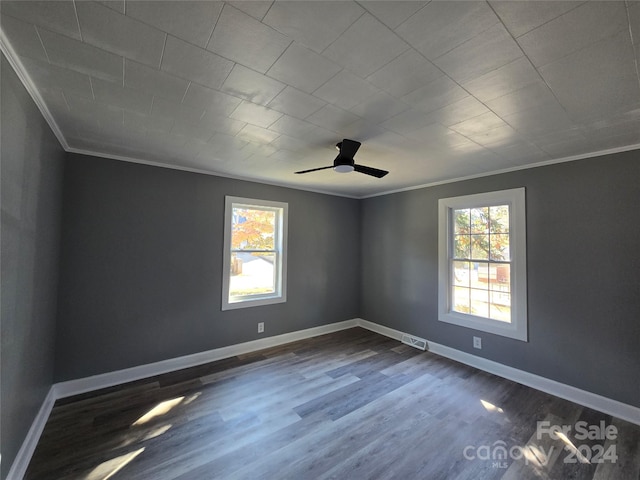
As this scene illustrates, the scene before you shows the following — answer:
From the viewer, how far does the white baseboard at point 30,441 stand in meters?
1.70

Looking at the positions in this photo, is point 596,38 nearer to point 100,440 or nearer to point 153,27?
point 153,27

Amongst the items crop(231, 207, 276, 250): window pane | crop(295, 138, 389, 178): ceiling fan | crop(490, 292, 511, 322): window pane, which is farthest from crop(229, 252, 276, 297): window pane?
crop(490, 292, 511, 322): window pane

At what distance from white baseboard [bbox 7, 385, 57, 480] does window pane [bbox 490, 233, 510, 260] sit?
15.4ft

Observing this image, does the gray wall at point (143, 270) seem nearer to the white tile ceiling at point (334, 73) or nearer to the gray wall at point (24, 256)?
the gray wall at point (24, 256)

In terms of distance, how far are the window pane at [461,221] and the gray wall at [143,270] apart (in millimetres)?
2567

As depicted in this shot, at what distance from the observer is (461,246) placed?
3830 millimetres

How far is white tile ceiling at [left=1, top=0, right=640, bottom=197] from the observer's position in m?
1.14

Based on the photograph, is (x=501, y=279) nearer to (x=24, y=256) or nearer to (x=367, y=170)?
(x=367, y=170)

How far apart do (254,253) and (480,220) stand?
3.27 meters

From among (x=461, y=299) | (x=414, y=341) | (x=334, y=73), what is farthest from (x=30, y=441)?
(x=461, y=299)

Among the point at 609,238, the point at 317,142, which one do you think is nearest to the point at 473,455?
the point at 609,238

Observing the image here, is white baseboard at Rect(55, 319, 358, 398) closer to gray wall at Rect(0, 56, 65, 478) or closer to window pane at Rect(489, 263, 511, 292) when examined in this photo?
gray wall at Rect(0, 56, 65, 478)

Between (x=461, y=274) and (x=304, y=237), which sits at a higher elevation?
(x=304, y=237)

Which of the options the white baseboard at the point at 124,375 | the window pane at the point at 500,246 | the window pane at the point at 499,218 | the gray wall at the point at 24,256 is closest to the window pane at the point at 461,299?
the window pane at the point at 500,246
